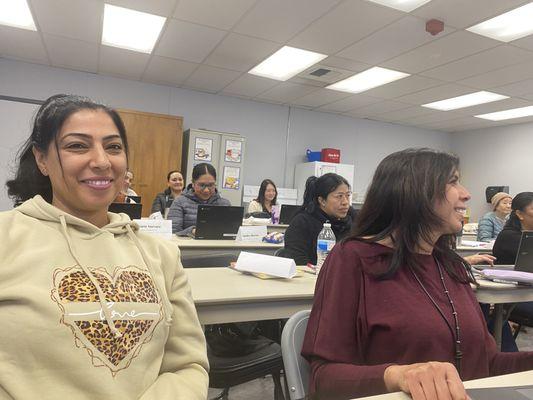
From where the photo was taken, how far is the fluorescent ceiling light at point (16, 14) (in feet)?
12.7

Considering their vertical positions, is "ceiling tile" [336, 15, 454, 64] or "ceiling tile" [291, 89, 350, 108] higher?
"ceiling tile" [336, 15, 454, 64]

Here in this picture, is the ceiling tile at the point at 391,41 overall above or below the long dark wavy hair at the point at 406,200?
above

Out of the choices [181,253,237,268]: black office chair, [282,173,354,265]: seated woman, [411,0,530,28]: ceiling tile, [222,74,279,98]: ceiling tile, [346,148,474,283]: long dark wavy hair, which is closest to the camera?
[346,148,474,283]: long dark wavy hair

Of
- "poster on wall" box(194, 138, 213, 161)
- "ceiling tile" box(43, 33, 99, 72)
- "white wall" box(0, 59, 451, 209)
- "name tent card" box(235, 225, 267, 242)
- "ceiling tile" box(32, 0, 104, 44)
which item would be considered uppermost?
"ceiling tile" box(32, 0, 104, 44)

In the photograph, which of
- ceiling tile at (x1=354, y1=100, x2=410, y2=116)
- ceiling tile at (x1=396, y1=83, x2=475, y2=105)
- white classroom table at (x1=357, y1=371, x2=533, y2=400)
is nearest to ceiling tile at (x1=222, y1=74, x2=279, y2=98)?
ceiling tile at (x1=354, y1=100, x2=410, y2=116)

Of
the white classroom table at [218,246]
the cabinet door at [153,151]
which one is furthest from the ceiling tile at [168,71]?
the white classroom table at [218,246]

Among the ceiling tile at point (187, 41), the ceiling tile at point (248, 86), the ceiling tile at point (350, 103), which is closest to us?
the ceiling tile at point (187, 41)

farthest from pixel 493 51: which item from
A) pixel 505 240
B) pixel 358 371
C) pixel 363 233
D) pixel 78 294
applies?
pixel 78 294

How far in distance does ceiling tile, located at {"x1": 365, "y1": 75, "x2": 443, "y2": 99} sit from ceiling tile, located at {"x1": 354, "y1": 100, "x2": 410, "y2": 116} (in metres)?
0.39

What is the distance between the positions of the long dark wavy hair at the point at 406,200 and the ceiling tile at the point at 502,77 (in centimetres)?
437

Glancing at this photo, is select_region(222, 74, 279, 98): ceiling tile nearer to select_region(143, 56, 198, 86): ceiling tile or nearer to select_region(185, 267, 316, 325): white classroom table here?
select_region(143, 56, 198, 86): ceiling tile

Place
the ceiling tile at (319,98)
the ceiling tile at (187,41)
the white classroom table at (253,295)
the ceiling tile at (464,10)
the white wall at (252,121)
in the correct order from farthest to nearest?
1. the ceiling tile at (319,98)
2. the white wall at (252,121)
3. the ceiling tile at (187,41)
4. the ceiling tile at (464,10)
5. the white classroom table at (253,295)

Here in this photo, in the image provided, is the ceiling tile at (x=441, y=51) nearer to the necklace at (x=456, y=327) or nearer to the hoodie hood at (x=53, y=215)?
the necklace at (x=456, y=327)

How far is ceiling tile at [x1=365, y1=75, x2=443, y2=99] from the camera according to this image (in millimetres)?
5262
